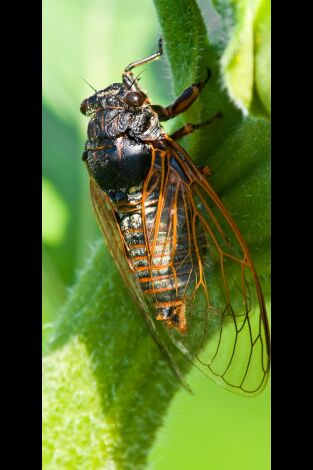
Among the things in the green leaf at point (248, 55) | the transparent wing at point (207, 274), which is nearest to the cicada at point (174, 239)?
the transparent wing at point (207, 274)

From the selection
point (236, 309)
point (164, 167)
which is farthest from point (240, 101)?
point (236, 309)

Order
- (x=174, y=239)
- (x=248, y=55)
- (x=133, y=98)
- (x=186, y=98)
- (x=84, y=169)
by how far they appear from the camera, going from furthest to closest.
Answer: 1. (x=84, y=169)
2. (x=133, y=98)
3. (x=174, y=239)
4. (x=186, y=98)
5. (x=248, y=55)

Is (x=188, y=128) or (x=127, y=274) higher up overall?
(x=188, y=128)

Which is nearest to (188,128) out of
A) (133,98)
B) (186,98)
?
(186,98)

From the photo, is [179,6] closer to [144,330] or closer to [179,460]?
[144,330]

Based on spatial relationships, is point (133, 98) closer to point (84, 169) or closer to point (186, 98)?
point (186, 98)

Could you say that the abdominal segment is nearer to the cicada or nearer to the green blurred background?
the cicada
